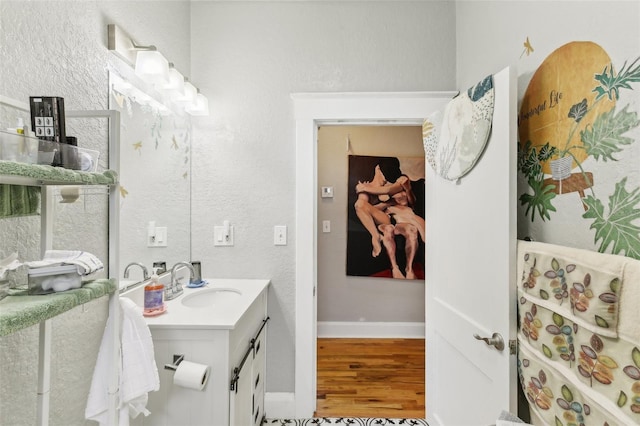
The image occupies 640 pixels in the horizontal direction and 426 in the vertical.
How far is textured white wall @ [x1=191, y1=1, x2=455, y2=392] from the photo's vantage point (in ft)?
6.68

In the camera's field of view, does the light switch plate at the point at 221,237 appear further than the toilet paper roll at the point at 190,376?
Yes

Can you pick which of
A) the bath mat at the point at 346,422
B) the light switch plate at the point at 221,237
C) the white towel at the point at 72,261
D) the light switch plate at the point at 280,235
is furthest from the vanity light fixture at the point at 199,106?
the bath mat at the point at 346,422

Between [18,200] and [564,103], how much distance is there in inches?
66.7

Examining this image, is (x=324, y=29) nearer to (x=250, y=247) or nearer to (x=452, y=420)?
(x=250, y=247)

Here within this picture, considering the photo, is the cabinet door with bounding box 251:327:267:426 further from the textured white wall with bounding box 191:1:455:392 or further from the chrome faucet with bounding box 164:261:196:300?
the chrome faucet with bounding box 164:261:196:300

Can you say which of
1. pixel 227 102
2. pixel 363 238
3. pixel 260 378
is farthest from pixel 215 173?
pixel 363 238

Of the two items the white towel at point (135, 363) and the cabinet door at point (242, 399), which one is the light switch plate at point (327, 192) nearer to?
the cabinet door at point (242, 399)

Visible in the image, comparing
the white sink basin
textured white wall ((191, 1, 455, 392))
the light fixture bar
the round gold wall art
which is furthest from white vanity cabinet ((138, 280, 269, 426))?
the round gold wall art

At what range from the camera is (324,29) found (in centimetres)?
204

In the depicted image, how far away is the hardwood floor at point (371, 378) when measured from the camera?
7.09 feet

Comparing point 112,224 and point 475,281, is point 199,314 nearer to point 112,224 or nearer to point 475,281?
point 112,224

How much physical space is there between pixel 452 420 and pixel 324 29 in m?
2.41

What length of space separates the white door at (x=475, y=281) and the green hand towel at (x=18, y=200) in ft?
5.00

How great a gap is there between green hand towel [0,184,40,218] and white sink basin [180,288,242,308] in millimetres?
1032
